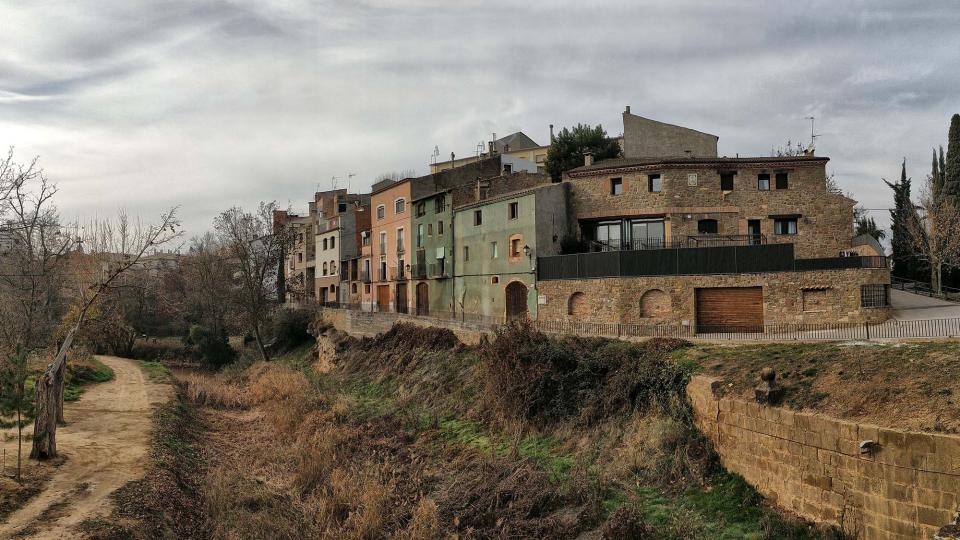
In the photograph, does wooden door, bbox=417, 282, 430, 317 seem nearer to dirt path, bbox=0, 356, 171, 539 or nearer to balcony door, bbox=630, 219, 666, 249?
balcony door, bbox=630, 219, 666, 249

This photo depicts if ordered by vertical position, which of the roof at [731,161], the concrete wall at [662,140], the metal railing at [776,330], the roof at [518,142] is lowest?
the metal railing at [776,330]

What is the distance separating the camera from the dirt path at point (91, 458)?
39.1 ft

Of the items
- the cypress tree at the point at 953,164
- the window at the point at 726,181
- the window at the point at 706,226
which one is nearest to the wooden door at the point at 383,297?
the window at the point at 706,226

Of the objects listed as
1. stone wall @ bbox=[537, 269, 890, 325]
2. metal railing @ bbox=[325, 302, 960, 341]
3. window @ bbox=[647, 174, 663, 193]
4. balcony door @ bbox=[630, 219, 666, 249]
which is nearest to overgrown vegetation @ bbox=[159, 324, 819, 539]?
metal railing @ bbox=[325, 302, 960, 341]

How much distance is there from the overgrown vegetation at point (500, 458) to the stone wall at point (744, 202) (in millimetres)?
11228

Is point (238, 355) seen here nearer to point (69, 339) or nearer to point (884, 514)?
point (69, 339)

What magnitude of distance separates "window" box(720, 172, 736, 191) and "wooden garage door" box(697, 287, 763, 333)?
334 inches

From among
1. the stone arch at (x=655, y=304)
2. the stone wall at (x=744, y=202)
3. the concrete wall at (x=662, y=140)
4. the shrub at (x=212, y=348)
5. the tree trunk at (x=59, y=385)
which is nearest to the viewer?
the tree trunk at (x=59, y=385)

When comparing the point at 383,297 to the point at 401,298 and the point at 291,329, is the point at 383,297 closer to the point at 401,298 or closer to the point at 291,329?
the point at 401,298

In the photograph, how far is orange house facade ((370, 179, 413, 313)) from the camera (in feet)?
141

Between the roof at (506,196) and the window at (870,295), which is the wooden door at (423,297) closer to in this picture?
the roof at (506,196)

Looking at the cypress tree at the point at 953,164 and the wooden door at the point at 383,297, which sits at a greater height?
the cypress tree at the point at 953,164

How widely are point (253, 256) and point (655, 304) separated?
110ft

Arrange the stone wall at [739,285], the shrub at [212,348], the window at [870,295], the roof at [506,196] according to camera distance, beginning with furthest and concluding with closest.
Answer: the shrub at [212,348]
the roof at [506,196]
the stone wall at [739,285]
the window at [870,295]
